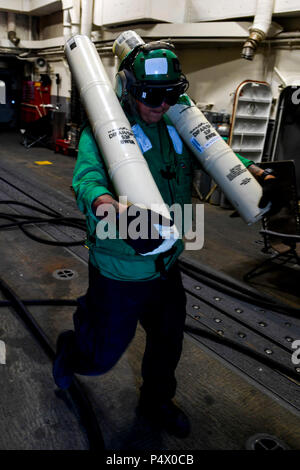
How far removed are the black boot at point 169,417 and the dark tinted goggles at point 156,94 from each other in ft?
4.26

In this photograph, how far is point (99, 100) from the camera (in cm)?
148

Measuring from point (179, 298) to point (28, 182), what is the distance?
5.19 meters

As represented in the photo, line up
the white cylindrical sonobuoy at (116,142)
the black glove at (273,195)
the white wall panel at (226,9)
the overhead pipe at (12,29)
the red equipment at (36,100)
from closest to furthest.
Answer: the white cylindrical sonobuoy at (116,142) < the black glove at (273,195) < the white wall panel at (226,9) < the red equipment at (36,100) < the overhead pipe at (12,29)

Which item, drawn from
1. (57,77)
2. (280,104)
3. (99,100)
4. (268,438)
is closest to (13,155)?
(57,77)

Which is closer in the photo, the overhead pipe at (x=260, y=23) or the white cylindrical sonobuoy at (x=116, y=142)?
the white cylindrical sonobuoy at (x=116, y=142)

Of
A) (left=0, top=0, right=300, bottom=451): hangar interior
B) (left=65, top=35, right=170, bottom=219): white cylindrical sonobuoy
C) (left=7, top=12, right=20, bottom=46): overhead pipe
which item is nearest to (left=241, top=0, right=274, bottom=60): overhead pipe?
(left=0, top=0, right=300, bottom=451): hangar interior

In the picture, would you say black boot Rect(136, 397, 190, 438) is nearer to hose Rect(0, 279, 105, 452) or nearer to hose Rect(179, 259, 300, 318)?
hose Rect(0, 279, 105, 452)

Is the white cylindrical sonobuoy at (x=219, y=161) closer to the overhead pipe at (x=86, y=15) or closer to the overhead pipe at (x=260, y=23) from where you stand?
the overhead pipe at (x=260, y=23)

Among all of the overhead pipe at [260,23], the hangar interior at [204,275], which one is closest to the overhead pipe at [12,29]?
the hangar interior at [204,275]

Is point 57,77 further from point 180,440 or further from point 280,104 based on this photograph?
point 180,440

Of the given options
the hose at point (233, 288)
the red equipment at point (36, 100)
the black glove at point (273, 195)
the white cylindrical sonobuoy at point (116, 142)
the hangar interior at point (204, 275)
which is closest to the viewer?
the white cylindrical sonobuoy at point (116, 142)

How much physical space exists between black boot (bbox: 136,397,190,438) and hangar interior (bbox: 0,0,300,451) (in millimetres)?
51

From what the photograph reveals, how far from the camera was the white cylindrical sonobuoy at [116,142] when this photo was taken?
4.22 ft

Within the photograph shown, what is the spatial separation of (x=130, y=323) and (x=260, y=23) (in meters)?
5.22
